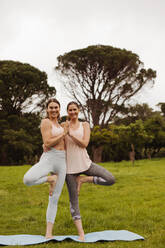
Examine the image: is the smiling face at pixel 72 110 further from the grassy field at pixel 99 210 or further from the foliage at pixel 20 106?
the foliage at pixel 20 106

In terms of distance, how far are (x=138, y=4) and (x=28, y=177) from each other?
31.8ft

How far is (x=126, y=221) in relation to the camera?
6.93 m

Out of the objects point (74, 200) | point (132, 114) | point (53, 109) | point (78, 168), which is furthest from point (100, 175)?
point (132, 114)

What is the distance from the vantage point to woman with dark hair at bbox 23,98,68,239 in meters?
5.00

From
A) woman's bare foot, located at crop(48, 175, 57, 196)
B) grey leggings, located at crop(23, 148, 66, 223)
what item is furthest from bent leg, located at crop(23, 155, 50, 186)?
→ woman's bare foot, located at crop(48, 175, 57, 196)

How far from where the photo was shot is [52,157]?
16.8ft

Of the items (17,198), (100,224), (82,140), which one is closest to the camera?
(82,140)

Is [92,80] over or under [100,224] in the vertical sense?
over

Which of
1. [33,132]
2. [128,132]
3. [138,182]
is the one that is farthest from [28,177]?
[33,132]

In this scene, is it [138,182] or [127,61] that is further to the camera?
[127,61]

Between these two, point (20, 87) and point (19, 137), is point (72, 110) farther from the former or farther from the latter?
point (20, 87)

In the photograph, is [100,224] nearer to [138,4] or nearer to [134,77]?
[138,4]

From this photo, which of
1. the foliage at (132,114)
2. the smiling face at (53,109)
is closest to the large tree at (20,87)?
the foliage at (132,114)

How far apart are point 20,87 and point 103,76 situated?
26.5ft
